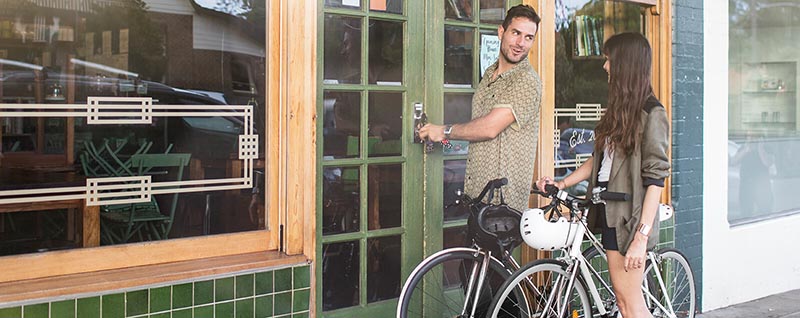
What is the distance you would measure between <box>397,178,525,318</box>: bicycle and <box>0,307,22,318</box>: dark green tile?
1758 millimetres

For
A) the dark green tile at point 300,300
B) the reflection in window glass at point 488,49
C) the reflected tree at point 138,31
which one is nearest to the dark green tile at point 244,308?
the dark green tile at point 300,300

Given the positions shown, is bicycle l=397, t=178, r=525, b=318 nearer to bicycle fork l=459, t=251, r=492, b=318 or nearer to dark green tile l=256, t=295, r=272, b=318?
bicycle fork l=459, t=251, r=492, b=318

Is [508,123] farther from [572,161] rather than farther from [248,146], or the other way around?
[572,161]

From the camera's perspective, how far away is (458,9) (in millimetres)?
5309

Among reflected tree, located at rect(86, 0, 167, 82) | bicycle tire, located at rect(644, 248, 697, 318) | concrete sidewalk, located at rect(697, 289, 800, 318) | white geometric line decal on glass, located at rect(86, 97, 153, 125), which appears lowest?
concrete sidewalk, located at rect(697, 289, 800, 318)

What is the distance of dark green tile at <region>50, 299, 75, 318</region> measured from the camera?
12.3 feet

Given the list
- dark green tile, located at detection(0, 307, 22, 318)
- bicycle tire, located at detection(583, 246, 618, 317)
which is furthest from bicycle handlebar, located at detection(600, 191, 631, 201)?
dark green tile, located at detection(0, 307, 22, 318)

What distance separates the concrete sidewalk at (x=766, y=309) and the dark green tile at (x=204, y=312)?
4124 mm

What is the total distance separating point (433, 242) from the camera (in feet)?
17.0

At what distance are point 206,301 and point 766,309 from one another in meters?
4.90

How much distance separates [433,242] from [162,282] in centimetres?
171

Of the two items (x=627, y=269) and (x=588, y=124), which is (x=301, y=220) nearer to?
(x=627, y=269)

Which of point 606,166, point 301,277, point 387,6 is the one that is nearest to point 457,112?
point 387,6

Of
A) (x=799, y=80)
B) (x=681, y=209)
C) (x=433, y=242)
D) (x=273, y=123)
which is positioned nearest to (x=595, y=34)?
(x=681, y=209)
